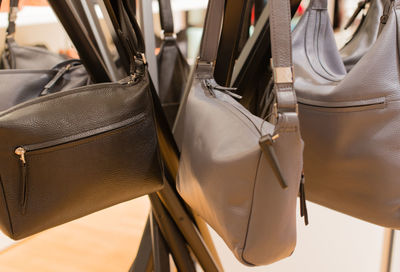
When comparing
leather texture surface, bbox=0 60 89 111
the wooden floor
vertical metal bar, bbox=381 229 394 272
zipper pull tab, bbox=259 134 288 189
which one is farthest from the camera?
the wooden floor

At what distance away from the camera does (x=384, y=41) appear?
0.48 metres

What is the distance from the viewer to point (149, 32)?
2.35ft

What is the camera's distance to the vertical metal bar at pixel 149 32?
70 centimetres

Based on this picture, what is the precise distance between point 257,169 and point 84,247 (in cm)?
80

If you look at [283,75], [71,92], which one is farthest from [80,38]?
[283,75]

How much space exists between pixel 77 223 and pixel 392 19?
100cm

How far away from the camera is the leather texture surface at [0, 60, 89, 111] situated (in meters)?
0.60

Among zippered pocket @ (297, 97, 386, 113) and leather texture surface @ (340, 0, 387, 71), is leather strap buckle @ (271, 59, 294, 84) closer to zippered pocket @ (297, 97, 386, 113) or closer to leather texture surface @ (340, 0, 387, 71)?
zippered pocket @ (297, 97, 386, 113)

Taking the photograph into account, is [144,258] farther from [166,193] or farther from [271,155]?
[271,155]

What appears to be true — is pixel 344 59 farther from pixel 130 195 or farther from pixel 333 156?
pixel 130 195

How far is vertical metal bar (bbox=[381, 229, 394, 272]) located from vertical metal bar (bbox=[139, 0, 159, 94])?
582 millimetres

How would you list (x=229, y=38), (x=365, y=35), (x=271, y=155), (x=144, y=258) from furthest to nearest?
(x=144, y=258) → (x=365, y=35) → (x=229, y=38) → (x=271, y=155)

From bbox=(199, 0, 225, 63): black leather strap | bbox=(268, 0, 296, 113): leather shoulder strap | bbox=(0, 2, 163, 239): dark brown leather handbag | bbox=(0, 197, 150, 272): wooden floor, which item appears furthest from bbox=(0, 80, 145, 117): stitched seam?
bbox=(0, 197, 150, 272): wooden floor

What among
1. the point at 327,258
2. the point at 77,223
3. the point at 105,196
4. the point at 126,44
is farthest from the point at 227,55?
the point at 77,223
